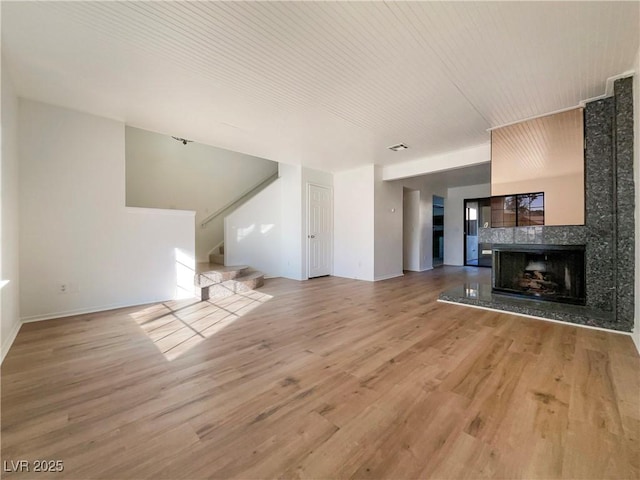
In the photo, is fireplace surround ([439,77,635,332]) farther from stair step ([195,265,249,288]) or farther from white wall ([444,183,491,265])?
white wall ([444,183,491,265])

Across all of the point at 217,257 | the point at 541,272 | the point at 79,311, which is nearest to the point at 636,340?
the point at 541,272

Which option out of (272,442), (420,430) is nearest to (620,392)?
(420,430)

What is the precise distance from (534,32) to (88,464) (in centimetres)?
394

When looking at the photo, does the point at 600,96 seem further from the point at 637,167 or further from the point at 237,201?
the point at 237,201

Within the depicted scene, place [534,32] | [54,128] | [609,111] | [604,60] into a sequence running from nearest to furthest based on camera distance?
[534,32]
[604,60]
[609,111]
[54,128]

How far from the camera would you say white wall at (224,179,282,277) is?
6.43m

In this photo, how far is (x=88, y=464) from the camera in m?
1.16

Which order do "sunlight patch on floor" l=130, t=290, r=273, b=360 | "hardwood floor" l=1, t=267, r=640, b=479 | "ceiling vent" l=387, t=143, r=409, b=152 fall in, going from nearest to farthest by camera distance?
"hardwood floor" l=1, t=267, r=640, b=479
"sunlight patch on floor" l=130, t=290, r=273, b=360
"ceiling vent" l=387, t=143, r=409, b=152

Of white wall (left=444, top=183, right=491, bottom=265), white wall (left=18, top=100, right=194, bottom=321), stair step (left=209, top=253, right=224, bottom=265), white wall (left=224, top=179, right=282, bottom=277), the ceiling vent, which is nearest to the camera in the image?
white wall (left=18, top=100, right=194, bottom=321)

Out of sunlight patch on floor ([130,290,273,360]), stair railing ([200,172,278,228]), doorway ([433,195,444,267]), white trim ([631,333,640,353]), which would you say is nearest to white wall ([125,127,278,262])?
stair railing ([200,172,278,228])

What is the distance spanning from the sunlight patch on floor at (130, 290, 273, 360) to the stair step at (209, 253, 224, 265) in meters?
2.57

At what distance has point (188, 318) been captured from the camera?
10.6 feet

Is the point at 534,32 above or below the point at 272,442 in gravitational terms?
above

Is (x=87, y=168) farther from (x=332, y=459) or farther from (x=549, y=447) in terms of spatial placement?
(x=549, y=447)
